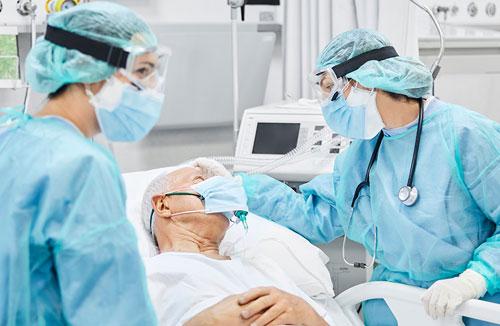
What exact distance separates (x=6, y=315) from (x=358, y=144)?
118 centimetres

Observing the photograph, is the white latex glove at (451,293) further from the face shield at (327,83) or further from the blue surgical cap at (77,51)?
the blue surgical cap at (77,51)

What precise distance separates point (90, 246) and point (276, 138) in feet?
5.10

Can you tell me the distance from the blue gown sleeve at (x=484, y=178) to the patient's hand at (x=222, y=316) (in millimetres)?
571

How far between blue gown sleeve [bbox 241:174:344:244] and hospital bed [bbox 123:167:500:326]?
42 mm

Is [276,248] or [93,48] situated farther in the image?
[276,248]

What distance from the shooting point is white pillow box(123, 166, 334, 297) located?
2160 mm

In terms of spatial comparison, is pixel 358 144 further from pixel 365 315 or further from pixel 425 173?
pixel 365 315

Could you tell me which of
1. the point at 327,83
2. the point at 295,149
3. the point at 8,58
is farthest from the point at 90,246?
the point at 8,58

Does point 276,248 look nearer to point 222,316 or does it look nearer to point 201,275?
point 201,275

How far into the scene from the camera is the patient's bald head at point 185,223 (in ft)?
6.72

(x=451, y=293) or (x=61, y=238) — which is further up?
(x=61, y=238)

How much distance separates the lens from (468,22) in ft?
13.9

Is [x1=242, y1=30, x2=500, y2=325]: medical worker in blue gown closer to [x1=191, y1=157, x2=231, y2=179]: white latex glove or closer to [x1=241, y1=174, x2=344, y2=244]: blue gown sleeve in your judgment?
[x1=241, y1=174, x2=344, y2=244]: blue gown sleeve

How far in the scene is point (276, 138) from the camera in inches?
104
